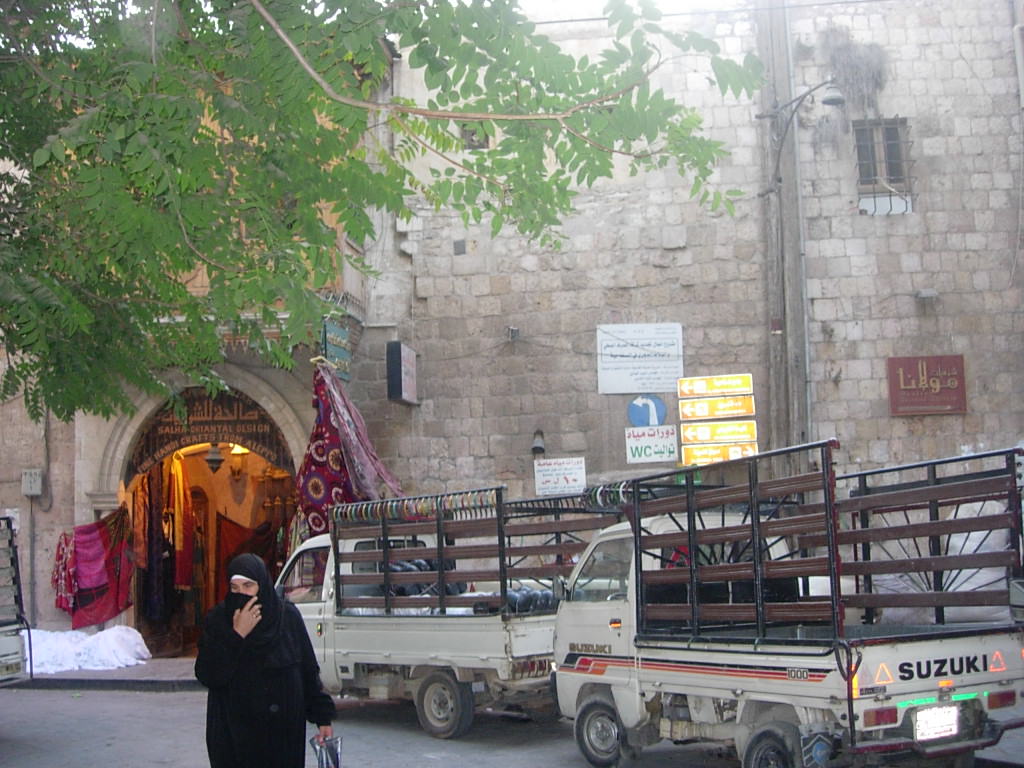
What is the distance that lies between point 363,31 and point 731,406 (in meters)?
9.82

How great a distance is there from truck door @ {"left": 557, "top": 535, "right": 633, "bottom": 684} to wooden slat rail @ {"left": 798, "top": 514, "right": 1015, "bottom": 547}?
5.51ft

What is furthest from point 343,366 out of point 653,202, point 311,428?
point 653,202

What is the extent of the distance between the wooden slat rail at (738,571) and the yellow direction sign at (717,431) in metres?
7.74

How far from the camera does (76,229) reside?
30.2 feet

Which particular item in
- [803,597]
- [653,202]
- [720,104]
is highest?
[720,104]

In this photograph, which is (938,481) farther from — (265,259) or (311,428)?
(311,428)

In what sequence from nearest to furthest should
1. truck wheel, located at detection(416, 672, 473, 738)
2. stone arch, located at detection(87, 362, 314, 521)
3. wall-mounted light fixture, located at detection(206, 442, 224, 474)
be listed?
truck wheel, located at detection(416, 672, 473, 738) → stone arch, located at detection(87, 362, 314, 521) → wall-mounted light fixture, located at detection(206, 442, 224, 474)

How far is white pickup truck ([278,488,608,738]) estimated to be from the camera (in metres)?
9.41

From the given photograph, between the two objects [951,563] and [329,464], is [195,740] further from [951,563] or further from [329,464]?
[951,563]

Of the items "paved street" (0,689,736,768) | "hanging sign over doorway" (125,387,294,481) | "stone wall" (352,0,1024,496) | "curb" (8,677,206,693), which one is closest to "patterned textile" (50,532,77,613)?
"hanging sign over doorway" (125,387,294,481)

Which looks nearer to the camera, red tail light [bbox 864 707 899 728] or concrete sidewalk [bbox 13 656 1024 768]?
red tail light [bbox 864 707 899 728]

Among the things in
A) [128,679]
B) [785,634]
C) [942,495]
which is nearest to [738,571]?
[785,634]

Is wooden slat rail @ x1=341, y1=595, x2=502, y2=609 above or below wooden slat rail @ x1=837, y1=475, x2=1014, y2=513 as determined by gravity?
below

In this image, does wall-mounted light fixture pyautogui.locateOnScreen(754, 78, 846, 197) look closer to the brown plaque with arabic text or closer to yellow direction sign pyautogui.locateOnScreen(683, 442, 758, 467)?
the brown plaque with arabic text
